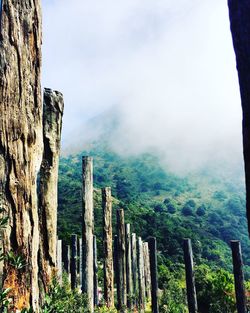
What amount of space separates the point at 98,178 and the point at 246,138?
299ft

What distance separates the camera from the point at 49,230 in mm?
5348

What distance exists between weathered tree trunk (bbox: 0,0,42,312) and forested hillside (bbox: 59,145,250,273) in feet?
76.6

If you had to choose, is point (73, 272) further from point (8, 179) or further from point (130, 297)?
point (8, 179)

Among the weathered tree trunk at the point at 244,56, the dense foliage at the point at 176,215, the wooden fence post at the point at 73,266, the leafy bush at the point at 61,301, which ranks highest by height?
the dense foliage at the point at 176,215

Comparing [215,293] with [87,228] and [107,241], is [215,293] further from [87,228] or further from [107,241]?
[87,228]

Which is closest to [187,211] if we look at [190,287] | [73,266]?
[73,266]

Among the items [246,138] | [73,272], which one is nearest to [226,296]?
[73,272]

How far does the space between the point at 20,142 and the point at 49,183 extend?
6.21 feet

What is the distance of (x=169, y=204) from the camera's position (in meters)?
83.4

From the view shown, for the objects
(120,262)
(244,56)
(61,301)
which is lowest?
(61,301)

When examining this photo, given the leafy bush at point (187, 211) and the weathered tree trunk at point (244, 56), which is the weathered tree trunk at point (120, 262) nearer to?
the weathered tree trunk at point (244, 56)

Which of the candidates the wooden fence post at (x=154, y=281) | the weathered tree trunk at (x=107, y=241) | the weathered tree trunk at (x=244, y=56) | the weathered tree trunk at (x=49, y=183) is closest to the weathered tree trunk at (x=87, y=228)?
the weathered tree trunk at (x=107, y=241)

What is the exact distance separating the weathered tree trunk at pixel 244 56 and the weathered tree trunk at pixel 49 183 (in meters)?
3.92

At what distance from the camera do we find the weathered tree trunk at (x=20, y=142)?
3.76 metres
